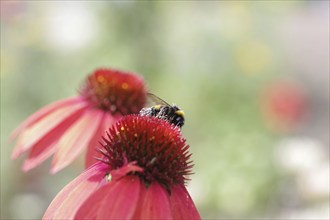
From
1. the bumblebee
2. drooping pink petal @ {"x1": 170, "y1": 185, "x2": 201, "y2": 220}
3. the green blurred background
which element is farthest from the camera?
the green blurred background

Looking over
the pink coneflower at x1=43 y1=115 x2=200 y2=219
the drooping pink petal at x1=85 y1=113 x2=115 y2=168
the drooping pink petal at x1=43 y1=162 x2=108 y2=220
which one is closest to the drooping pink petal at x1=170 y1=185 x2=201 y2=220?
the pink coneflower at x1=43 y1=115 x2=200 y2=219

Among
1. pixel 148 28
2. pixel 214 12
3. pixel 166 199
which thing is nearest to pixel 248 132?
pixel 148 28

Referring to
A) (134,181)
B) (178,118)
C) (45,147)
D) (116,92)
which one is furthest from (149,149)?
(116,92)

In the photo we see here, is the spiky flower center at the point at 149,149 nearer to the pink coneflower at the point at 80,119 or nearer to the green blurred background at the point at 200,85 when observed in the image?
the pink coneflower at the point at 80,119

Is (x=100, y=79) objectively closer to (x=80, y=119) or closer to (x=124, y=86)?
(x=124, y=86)

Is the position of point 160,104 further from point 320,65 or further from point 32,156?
point 320,65

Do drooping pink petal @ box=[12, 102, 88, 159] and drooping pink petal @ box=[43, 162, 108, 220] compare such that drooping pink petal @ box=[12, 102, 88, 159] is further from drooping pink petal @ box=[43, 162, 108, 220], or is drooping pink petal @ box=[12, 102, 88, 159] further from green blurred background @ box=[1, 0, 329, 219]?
green blurred background @ box=[1, 0, 329, 219]

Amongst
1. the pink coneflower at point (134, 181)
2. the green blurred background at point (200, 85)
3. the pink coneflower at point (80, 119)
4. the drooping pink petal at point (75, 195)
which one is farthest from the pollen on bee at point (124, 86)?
the green blurred background at point (200, 85)
